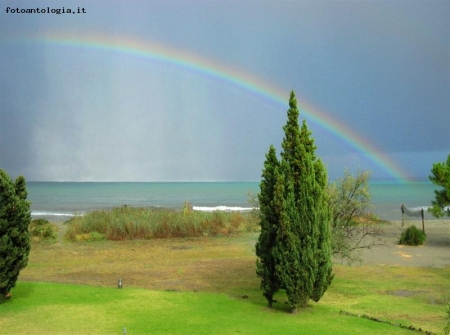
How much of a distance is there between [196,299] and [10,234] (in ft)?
16.4

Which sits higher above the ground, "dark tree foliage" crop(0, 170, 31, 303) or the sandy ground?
"dark tree foliage" crop(0, 170, 31, 303)

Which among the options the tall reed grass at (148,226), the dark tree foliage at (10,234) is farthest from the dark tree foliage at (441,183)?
the dark tree foliage at (10,234)

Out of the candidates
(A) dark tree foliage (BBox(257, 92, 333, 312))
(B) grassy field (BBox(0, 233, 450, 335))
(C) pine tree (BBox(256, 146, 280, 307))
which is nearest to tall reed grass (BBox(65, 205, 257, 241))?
(B) grassy field (BBox(0, 233, 450, 335))

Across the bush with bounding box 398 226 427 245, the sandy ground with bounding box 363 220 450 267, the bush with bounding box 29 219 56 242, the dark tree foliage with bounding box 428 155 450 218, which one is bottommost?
the sandy ground with bounding box 363 220 450 267

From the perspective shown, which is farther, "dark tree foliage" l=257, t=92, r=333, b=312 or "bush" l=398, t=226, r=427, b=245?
"bush" l=398, t=226, r=427, b=245

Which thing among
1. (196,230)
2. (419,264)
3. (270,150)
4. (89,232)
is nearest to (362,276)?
(419,264)

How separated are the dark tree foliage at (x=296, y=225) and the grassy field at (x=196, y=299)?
0.82 meters

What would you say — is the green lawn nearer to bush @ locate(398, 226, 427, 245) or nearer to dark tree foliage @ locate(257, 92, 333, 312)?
dark tree foliage @ locate(257, 92, 333, 312)

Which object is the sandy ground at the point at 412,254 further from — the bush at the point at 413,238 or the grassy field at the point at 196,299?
the grassy field at the point at 196,299

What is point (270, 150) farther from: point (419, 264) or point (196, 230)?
point (196, 230)

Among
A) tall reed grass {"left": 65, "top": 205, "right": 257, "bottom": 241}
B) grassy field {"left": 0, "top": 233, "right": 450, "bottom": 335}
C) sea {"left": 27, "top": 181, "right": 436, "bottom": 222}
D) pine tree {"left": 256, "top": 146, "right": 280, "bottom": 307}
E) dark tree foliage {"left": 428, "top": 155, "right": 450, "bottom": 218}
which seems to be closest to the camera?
grassy field {"left": 0, "top": 233, "right": 450, "bottom": 335}

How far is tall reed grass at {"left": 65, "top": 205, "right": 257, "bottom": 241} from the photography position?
96.4 ft

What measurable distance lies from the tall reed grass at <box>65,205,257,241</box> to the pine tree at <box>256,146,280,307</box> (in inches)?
652

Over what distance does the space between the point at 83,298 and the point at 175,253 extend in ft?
35.4
